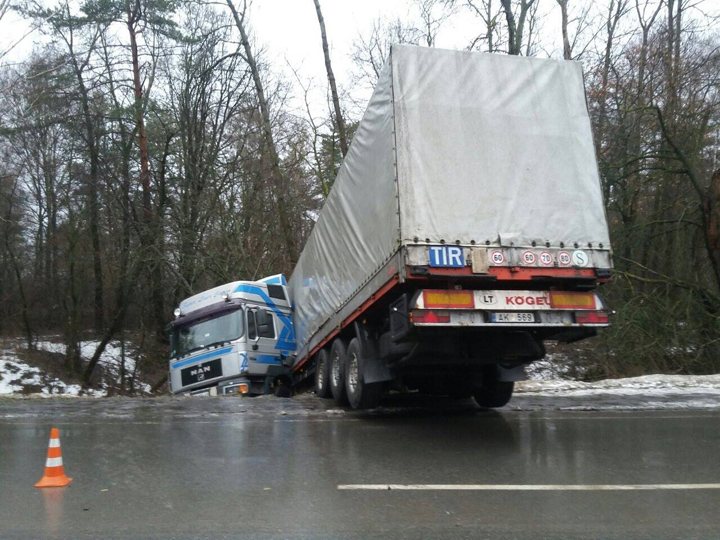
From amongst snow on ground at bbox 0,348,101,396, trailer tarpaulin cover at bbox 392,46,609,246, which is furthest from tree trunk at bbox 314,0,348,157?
trailer tarpaulin cover at bbox 392,46,609,246

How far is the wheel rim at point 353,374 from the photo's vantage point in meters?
9.57

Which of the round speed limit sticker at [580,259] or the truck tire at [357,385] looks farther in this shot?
the truck tire at [357,385]

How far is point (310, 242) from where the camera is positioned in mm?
13367

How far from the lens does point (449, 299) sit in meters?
7.10

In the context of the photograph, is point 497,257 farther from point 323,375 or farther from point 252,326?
point 252,326

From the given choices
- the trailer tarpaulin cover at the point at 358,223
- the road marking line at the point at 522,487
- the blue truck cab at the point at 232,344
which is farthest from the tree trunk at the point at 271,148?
the road marking line at the point at 522,487

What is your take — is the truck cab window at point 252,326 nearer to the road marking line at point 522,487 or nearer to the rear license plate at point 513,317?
the rear license plate at point 513,317

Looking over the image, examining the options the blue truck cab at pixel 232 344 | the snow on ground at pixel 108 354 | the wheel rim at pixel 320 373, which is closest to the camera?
the wheel rim at pixel 320 373

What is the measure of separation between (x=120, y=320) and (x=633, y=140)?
1728cm

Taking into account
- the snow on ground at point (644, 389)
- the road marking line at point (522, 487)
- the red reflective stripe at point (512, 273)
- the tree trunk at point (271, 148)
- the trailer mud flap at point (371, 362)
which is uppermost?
the tree trunk at point (271, 148)

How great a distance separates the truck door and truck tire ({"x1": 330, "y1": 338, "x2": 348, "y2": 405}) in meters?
3.07

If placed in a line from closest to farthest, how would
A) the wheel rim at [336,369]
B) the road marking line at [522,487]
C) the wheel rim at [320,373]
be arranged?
the road marking line at [522,487]
the wheel rim at [336,369]
the wheel rim at [320,373]

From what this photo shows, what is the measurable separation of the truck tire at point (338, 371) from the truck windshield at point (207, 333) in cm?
333

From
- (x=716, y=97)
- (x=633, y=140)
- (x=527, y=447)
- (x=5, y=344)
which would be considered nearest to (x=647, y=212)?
(x=633, y=140)
